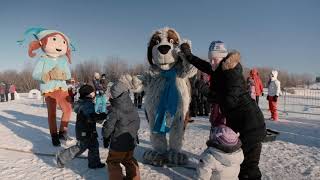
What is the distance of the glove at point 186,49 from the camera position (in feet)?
15.5

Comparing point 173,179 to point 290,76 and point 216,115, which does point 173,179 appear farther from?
point 290,76

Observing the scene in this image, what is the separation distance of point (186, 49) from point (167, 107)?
2.78 feet

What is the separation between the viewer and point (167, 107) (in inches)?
195

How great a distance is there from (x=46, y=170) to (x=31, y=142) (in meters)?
1.97

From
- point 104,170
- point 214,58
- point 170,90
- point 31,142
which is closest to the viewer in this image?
point 214,58

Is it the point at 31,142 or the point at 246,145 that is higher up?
the point at 246,145

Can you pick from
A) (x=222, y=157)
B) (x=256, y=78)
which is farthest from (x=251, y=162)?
(x=256, y=78)

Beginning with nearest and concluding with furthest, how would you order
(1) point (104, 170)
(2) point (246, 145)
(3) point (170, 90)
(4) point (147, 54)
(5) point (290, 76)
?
(2) point (246, 145)
(1) point (104, 170)
(3) point (170, 90)
(4) point (147, 54)
(5) point (290, 76)

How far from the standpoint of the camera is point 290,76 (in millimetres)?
55094

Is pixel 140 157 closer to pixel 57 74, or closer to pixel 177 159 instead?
pixel 177 159

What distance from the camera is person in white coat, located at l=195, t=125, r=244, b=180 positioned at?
3.50 meters

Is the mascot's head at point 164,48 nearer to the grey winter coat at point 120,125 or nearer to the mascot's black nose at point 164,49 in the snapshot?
the mascot's black nose at point 164,49

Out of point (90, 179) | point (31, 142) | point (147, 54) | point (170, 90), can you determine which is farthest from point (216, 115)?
point (31, 142)

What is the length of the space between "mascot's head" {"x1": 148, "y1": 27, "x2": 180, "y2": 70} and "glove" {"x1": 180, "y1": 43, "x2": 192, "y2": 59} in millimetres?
239
